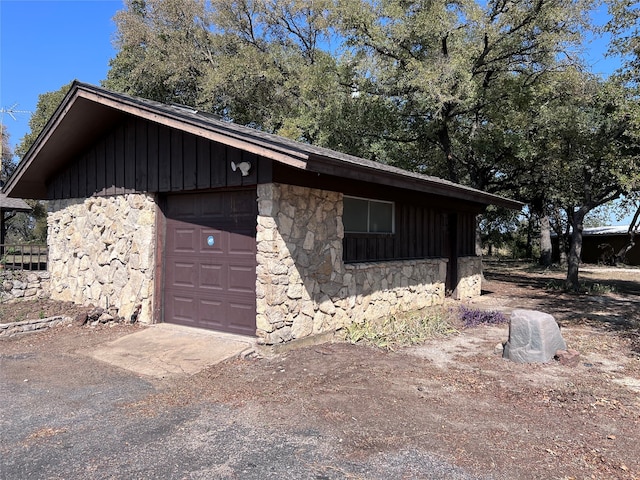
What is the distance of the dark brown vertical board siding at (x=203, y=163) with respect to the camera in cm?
734

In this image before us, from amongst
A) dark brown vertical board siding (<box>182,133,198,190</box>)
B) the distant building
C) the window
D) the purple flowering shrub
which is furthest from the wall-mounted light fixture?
the distant building

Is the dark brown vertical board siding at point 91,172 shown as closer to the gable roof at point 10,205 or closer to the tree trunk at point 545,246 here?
the gable roof at point 10,205

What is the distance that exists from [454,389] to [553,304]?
8449 mm

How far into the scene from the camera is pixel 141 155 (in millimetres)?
8430

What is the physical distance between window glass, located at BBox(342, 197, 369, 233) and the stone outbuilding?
0.11 feet

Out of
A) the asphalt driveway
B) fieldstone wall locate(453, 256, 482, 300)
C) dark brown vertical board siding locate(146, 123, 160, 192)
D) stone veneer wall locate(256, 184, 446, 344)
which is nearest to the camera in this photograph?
the asphalt driveway

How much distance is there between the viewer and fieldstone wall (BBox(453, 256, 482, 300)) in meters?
12.7

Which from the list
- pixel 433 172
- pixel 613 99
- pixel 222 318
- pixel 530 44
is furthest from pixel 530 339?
pixel 433 172

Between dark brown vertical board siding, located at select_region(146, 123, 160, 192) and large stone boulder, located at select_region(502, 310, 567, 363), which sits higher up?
dark brown vertical board siding, located at select_region(146, 123, 160, 192)

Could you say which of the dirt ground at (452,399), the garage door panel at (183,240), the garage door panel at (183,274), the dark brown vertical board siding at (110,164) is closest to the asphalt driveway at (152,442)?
the dirt ground at (452,399)

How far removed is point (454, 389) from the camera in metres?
5.26

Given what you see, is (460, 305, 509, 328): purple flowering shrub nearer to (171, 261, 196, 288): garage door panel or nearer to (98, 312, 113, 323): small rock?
(171, 261, 196, 288): garage door panel

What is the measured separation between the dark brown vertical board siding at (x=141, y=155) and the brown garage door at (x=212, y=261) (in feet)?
1.97

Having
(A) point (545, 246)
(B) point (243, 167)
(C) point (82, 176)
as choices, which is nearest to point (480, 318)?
(B) point (243, 167)
